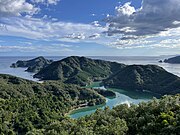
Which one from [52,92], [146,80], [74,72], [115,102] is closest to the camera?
[52,92]

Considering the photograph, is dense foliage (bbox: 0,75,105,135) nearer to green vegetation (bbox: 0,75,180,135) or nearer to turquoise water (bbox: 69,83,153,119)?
green vegetation (bbox: 0,75,180,135)

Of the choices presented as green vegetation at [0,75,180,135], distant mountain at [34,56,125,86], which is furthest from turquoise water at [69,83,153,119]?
distant mountain at [34,56,125,86]

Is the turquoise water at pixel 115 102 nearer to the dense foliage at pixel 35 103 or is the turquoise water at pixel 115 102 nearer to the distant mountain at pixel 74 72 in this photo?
the dense foliage at pixel 35 103

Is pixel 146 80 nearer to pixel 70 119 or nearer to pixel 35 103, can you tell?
pixel 35 103

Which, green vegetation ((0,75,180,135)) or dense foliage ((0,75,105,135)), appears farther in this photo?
Result: dense foliage ((0,75,105,135))

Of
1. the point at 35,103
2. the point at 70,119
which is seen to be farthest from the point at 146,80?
the point at 70,119

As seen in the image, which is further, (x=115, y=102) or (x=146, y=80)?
(x=146, y=80)

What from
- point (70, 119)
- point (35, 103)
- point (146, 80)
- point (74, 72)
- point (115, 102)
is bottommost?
point (115, 102)

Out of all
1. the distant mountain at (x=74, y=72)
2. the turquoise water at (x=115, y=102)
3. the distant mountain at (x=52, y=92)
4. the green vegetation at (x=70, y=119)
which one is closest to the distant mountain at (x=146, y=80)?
the turquoise water at (x=115, y=102)

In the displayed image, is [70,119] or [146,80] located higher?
[70,119]
